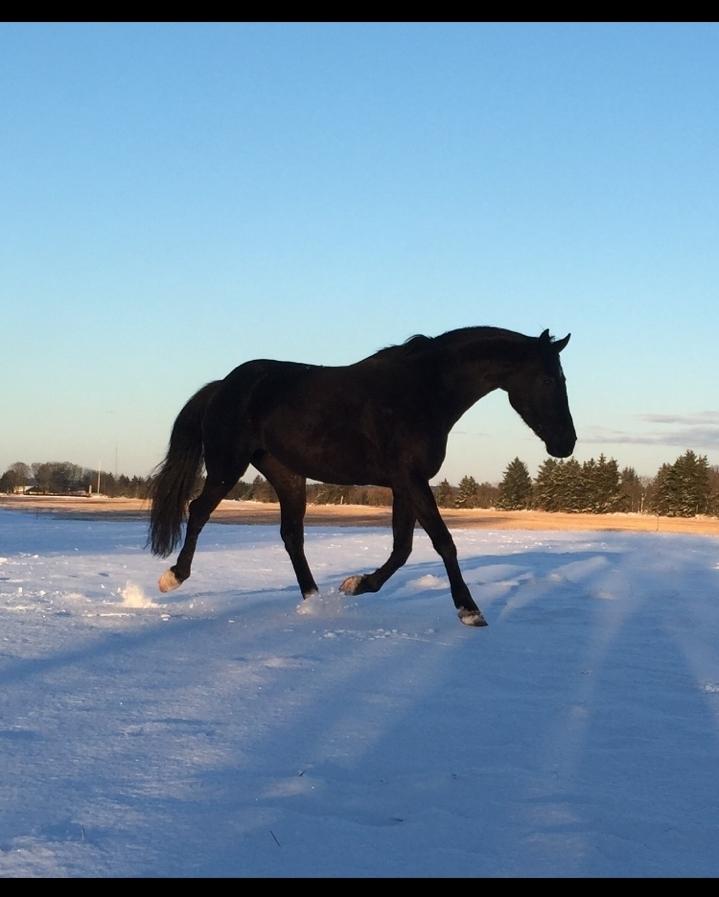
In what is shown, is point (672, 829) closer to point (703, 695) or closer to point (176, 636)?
point (703, 695)

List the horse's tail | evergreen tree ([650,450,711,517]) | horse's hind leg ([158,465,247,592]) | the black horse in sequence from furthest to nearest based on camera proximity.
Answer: evergreen tree ([650,450,711,517]) < the horse's tail < horse's hind leg ([158,465,247,592]) < the black horse

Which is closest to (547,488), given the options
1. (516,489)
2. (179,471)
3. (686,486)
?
(516,489)

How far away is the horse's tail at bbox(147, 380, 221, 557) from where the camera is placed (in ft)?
21.9

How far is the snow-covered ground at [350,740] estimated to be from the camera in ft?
6.27

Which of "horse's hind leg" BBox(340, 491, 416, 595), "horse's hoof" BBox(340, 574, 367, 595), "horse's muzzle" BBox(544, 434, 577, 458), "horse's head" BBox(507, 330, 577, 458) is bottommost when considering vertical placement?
"horse's hoof" BBox(340, 574, 367, 595)

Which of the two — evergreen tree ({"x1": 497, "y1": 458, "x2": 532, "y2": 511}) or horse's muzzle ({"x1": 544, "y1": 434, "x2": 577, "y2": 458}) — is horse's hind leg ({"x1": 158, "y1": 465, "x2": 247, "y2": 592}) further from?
evergreen tree ({"x1": 497, "y1": 458, "x2": 532, "y2": 511})

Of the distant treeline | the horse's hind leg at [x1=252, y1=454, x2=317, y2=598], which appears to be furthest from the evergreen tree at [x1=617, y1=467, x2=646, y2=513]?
the horse's hind leg at [x1=252, y1=454, x2=317, y2=598]

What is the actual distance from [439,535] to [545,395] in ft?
3.88

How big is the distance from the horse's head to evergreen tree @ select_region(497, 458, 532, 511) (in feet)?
170

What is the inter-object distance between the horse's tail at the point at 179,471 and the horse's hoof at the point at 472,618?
2432 millimetres

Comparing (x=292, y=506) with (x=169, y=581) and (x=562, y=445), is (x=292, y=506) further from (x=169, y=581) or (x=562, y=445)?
(x=562, y=445)

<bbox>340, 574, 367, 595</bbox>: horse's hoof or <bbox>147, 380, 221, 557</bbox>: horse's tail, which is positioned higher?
<bbox>147, 380, 221, 557</bbox>: horse's tail

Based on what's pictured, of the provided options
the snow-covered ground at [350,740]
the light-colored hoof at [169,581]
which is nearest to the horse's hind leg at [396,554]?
the snow-covered ground at [350,740]

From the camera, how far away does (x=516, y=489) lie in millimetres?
58281
